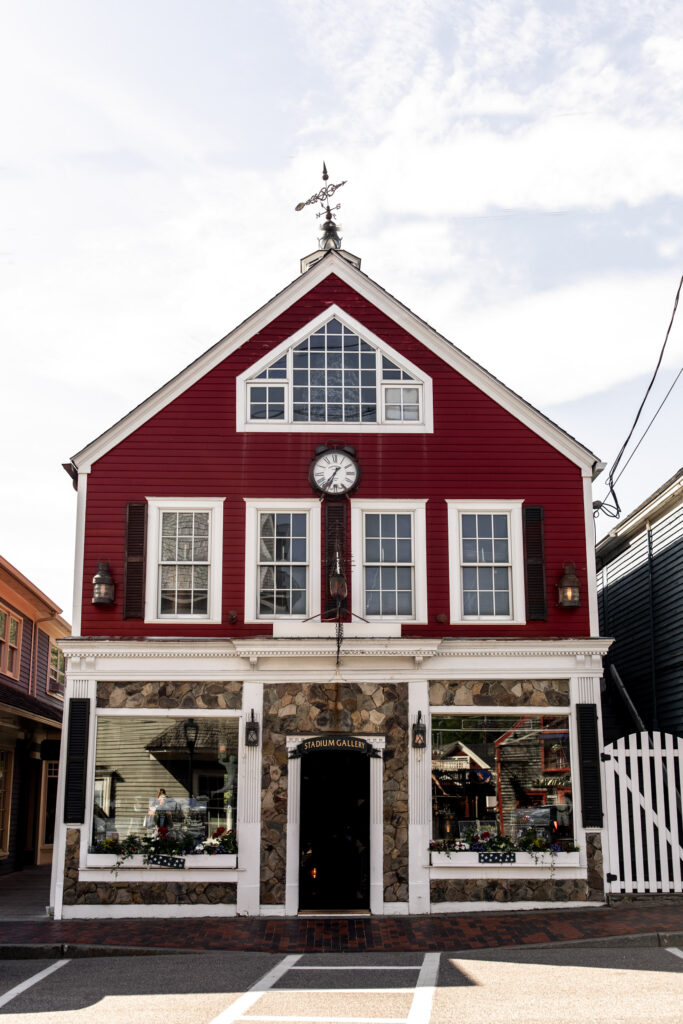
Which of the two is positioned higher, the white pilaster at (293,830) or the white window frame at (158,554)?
the white window frame at (158,554)

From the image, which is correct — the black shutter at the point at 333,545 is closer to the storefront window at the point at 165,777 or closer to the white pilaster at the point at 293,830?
the white pilaster at the point at 293,830

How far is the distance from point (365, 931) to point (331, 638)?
3.91 m

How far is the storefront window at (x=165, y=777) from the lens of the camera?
1520cm

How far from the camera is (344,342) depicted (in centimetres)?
1686

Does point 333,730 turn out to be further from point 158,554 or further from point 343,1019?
point 343,1019

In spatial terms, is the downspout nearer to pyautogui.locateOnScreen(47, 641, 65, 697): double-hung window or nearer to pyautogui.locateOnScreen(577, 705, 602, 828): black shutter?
pyautogui.locateOnScreen(577, 705, 602, 828): black shutter

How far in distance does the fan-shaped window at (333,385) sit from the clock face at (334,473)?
622mm

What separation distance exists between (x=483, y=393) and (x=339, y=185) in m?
4.72

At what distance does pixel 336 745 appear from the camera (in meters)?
15.2

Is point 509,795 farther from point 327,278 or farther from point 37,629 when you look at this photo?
point 37,629

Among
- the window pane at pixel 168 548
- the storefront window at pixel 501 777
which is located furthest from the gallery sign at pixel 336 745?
the window pane at pixel 168 548

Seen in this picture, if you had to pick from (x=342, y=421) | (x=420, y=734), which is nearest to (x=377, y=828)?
(x=420, y=734)

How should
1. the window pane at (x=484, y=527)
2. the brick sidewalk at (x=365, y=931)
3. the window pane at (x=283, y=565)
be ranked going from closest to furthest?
the brick sidewalk at (x=365, y=931) → the window pane at (x=283, y=565) → the window pane at (x=484, y=527)

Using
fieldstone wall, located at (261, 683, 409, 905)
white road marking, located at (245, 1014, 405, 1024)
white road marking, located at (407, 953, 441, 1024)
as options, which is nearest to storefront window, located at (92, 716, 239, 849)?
fieldstone wall, located at (261, 683, 409, 905)
